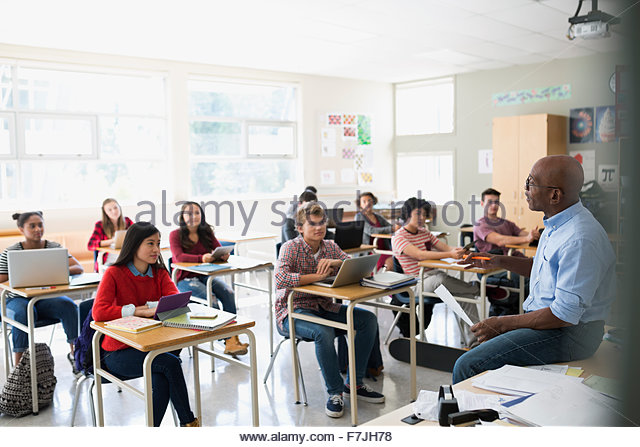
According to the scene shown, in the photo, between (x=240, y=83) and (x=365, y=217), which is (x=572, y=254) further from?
(x=240, y=83)

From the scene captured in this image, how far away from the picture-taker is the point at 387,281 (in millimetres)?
2865

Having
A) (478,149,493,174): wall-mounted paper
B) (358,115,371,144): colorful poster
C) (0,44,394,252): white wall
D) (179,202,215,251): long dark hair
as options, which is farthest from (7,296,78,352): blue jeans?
(358,115,371,144): colorful poster

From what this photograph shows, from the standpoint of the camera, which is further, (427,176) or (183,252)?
(427,176)

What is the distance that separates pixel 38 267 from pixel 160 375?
1141 millimetres

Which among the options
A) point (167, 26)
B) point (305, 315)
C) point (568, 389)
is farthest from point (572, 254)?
point (167, 26)

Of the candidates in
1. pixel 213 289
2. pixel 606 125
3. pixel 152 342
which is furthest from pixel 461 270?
pixel 606 125

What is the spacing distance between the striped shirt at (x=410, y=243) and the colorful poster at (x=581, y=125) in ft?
11.1

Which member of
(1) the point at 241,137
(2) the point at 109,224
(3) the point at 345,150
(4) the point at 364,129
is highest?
(4) the point at 364,129

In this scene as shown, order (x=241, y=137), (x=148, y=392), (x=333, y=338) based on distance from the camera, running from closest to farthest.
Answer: (x=148, y=392), (x=333, y=338), (x=241, y=137)

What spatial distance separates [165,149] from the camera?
689 centimetres

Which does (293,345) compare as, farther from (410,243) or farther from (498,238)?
(498,238)

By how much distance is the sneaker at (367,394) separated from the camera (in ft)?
9.54

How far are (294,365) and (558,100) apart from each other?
2.51 metres

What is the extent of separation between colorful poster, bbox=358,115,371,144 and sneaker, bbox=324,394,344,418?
6253 mm
